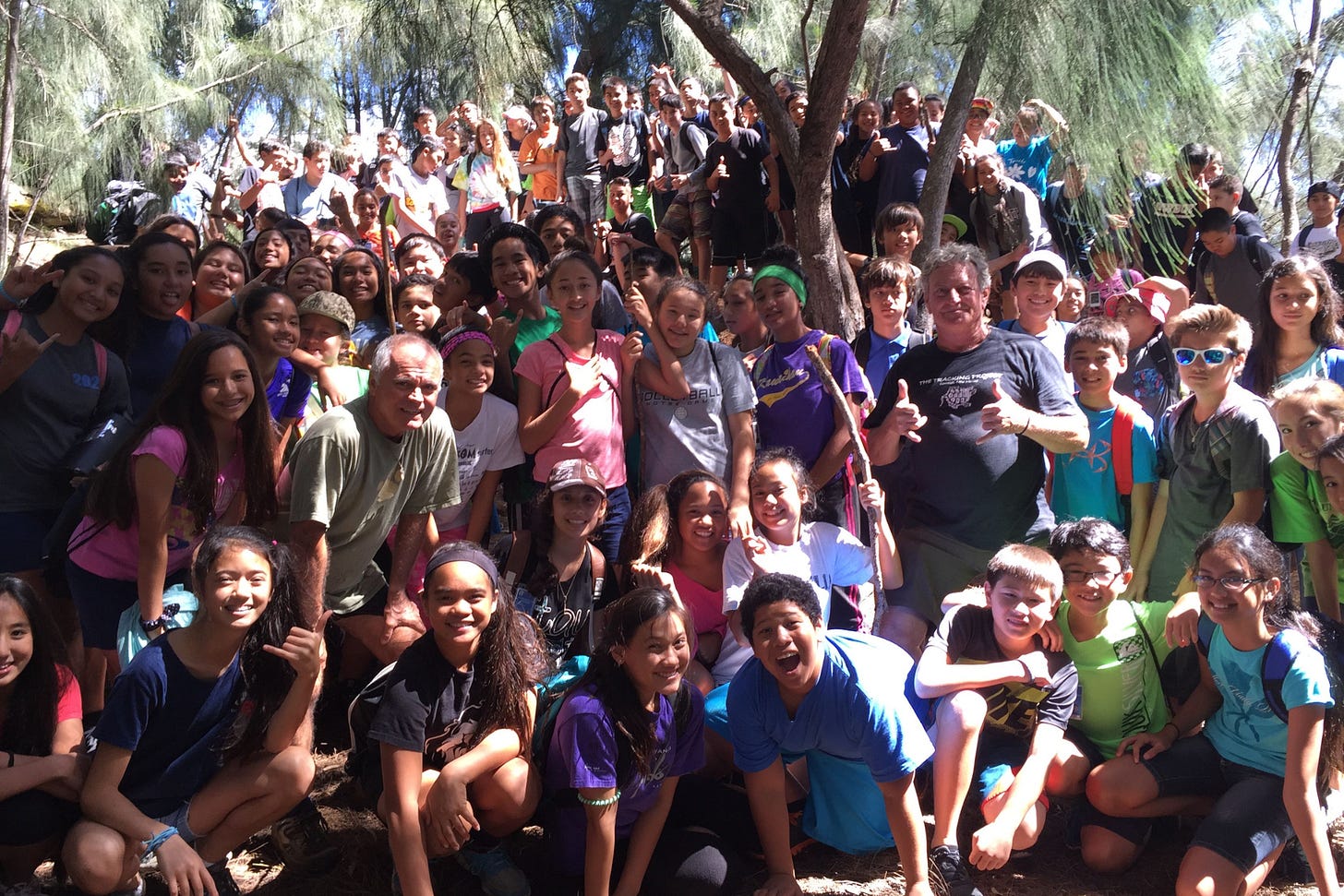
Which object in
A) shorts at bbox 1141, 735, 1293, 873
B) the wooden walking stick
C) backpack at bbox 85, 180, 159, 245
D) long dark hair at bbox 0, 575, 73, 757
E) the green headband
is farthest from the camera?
backpack at bbox 85, 180, 159, 245

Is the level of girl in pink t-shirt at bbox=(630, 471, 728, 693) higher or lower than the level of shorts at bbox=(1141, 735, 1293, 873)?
higher

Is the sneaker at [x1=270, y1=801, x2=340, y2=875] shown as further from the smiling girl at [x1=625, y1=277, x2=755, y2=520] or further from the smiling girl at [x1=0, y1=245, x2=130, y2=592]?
the smiling girl at [x1=625, y1=277, x2=755, y2=520]

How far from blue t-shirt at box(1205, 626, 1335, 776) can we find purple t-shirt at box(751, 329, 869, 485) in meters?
1.45

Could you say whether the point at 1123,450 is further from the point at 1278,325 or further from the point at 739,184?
the point at 739,184

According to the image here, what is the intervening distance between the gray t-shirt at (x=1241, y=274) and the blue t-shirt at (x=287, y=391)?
488 cm

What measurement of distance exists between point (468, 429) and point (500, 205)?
187 inches

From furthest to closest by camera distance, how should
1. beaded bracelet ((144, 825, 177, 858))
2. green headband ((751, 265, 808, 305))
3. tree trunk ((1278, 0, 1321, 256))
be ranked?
tree trunk ((1278, 0, 1321, 256)), green headband ((751, 265, 808, 305)), beaded bracelet ((144, 825, 177, 858))

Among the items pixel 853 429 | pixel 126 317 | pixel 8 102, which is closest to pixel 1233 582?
pixel 853 429

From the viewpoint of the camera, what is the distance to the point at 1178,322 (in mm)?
3785

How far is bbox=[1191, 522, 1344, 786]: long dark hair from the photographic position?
10.3 ft

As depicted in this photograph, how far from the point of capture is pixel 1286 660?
3098 mm

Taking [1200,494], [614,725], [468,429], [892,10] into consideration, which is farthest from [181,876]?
[892,10]

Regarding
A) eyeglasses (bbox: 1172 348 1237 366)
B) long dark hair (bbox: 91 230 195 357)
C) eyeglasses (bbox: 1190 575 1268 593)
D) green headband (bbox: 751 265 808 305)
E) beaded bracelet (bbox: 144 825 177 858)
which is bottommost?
beaded bracelet (bbox: 144 825 177 858)

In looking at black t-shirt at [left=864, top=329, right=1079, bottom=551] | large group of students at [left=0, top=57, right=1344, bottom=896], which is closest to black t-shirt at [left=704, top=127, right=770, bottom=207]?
large group of students at [left=0, top=57, right=1344, bottom=896]
